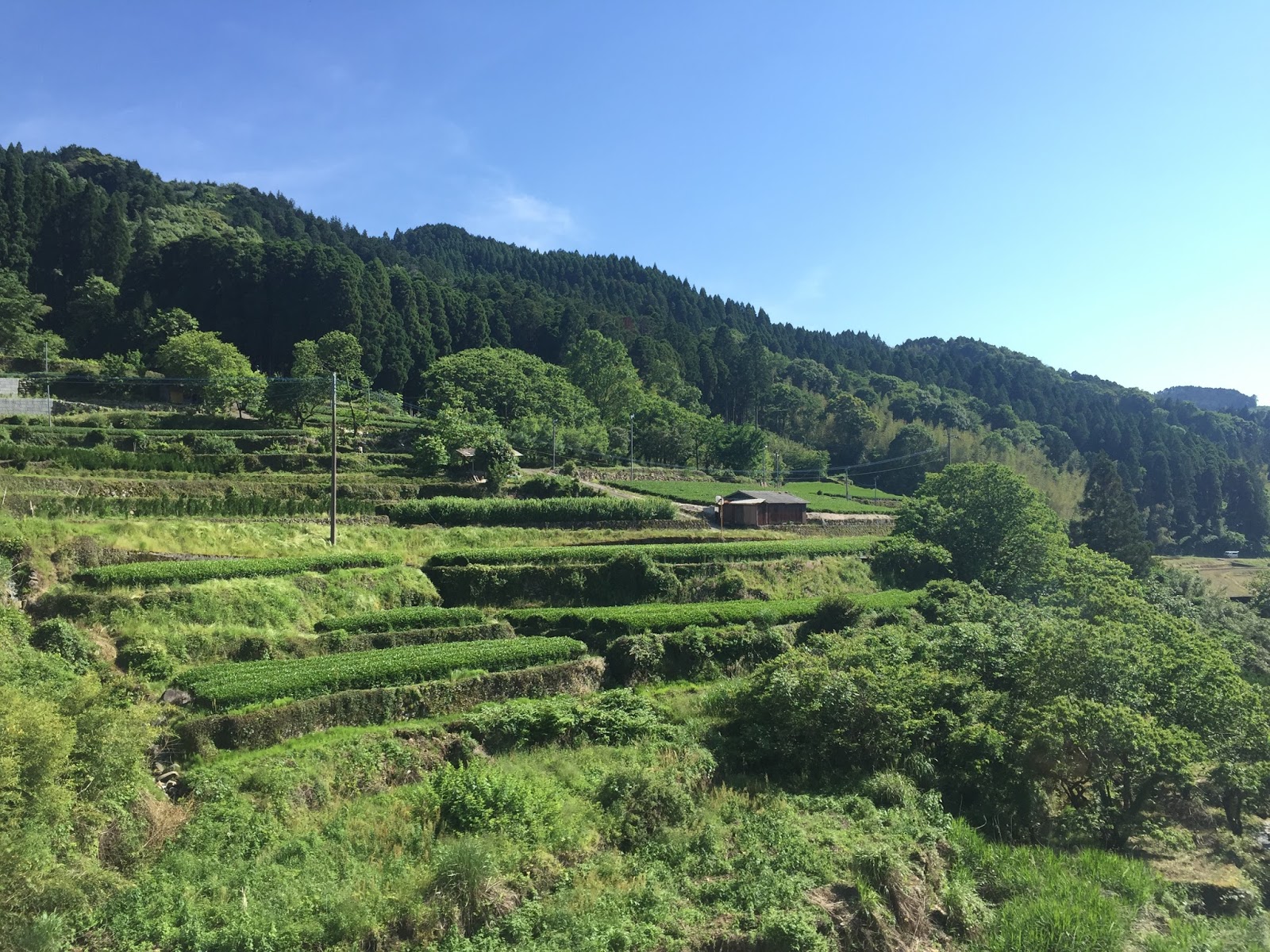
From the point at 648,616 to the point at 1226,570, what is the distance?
7870cm

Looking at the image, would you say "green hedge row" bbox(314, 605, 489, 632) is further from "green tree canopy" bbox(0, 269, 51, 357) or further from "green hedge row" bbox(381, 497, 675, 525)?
"green tree canopy" bbox(0, 269, 51, 357)

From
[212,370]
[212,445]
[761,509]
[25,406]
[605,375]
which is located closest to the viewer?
[212,445]

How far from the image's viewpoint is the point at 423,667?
20.6 metres

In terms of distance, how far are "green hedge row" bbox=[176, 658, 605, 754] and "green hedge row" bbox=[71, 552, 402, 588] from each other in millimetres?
8752

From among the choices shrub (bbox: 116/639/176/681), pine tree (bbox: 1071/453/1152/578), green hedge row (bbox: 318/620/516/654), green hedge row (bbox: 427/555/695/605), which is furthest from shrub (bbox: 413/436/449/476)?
pine tree (bbox: 1071/453/1152/578)

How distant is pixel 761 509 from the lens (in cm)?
5088

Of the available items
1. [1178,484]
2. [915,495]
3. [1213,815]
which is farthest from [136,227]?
[1178,484]

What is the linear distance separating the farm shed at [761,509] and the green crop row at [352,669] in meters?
27.4

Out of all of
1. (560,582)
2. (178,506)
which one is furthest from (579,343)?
(178,506)

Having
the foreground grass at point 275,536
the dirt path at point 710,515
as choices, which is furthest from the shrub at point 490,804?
the dirt path at point 710,515

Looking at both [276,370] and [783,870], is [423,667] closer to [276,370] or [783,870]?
[783,870]

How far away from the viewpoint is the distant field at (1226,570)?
6491cm

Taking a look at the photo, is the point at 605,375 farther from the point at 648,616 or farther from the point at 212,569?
the point at 212,569

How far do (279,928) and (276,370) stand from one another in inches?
2837
